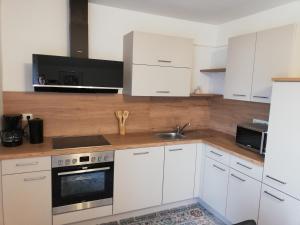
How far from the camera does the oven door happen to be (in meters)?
2.09

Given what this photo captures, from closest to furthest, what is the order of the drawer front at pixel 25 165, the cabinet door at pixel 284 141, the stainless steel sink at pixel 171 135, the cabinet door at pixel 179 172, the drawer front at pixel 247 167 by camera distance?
1. the cabinet door at pixel 284 141
2. the drawer front at pixel 25 165
3. the drawer front at pixel 247 167
4. the cabinet door at pixel 179 172
5. the stainless steel sink at pixel 171 135

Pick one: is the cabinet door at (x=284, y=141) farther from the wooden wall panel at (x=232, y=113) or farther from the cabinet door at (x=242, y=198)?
the wooden wall panel at (x=232, y=113)

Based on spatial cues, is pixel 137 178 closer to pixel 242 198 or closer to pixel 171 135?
pixel 171 135

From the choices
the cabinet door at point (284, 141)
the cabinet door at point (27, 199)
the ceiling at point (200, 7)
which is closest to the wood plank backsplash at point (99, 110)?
the cabinet door at point (27, 199)

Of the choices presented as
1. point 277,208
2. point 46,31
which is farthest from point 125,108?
point 277,208

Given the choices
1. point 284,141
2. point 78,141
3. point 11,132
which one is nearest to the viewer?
point 284,141

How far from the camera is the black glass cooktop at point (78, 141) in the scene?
7.17 feet

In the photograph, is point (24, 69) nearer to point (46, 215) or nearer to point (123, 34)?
point (123, 34)

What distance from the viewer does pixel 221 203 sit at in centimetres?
244

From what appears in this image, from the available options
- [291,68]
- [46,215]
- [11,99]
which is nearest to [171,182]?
[46,215]

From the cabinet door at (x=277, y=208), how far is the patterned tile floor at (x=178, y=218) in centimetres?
65

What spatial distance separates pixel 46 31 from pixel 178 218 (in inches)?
97.4

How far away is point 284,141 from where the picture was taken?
5.80ft

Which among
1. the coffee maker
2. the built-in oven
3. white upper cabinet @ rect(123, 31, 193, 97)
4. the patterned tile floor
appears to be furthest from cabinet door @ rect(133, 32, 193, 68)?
the patterned tile floor
